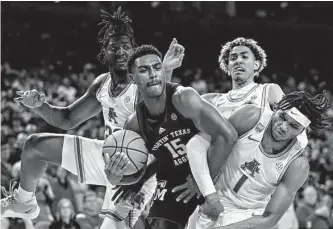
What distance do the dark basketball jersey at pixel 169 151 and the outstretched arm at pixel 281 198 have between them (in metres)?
0.36

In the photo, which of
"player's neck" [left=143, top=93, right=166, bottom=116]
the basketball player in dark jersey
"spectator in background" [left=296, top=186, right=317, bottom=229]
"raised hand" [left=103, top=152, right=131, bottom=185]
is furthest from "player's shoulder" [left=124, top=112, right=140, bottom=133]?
"spectator in background" [left=296, top=186, right=317, bottom=229]

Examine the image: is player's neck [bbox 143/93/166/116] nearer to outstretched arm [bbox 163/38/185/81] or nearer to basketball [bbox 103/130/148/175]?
basketball [bbox 103/130/148/175]

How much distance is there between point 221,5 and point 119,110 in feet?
33.0

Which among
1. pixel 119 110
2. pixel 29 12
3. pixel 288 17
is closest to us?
pixel 119 110

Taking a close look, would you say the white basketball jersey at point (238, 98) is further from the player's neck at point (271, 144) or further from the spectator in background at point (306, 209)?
the spectator in background at point (306, 209)

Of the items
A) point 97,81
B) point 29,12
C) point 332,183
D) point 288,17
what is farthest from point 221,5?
point 97,81

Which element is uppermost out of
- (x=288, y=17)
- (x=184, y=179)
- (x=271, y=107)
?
(x=288, y=17)

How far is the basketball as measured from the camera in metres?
4.35

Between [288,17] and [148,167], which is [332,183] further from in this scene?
[148,167]

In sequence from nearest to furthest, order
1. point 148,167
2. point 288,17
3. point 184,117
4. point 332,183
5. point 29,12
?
point 184,117, point 148,167, point 332,183, point 29,12, point 288,17

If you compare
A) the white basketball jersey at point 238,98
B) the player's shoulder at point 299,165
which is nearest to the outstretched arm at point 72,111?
the white basketball jersey at point 238,98

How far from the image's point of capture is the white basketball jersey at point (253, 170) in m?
4.40

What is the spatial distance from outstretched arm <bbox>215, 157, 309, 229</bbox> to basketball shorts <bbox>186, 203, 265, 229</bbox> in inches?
2.0

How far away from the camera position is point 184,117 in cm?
429
